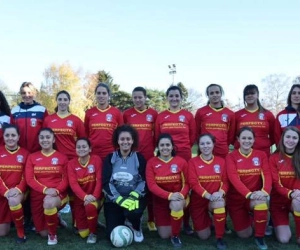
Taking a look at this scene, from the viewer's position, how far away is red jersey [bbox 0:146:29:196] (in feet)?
15.3

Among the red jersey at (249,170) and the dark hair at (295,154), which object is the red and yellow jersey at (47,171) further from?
the dark hair at (295,154)

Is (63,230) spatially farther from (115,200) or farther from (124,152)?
(124,152)

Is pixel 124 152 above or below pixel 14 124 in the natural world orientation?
below

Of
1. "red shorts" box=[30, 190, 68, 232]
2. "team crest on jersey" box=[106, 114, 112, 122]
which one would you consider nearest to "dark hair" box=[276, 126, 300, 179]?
"team crest on jersey" box=[106, 114, 112, 122]

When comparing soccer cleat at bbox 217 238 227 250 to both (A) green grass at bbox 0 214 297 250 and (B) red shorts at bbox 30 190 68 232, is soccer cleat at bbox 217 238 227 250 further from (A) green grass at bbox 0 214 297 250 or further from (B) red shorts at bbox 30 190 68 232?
(B) red shorts at bbox 30 190 68 232

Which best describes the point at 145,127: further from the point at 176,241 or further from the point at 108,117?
the point at 176,241

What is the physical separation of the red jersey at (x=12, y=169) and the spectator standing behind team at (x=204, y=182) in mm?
2197

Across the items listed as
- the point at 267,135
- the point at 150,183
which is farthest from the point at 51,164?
the point at 267,135

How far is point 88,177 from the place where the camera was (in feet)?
15.3

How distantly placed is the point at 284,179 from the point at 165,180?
1.49 meters

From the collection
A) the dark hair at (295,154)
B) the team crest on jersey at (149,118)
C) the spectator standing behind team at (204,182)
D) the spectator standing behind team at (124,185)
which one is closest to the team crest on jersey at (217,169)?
the spectator standing behind team at (204,182)

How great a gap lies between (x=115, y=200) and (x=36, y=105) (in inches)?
73.9

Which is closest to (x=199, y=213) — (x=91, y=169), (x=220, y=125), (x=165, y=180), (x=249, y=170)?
(x=165, y=180)

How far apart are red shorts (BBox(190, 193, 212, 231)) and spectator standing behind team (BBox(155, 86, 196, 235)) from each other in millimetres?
359
